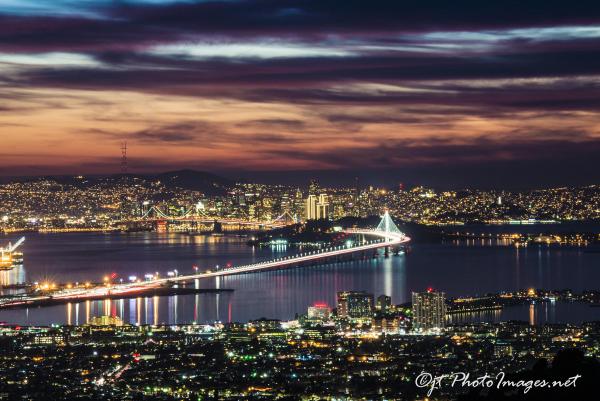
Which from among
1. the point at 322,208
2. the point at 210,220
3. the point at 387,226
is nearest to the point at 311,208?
the point at 322,208

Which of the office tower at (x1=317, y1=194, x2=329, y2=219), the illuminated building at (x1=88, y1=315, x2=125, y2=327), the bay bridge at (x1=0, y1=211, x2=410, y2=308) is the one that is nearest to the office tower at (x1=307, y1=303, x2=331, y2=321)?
the illuminated building at (x1=88, y1=315, x2=125, y2=327)

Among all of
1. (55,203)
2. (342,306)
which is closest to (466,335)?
(342,306)

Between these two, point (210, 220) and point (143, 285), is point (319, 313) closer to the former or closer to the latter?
point (143, 285)

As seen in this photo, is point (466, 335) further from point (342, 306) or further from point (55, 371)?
point (55, 371)

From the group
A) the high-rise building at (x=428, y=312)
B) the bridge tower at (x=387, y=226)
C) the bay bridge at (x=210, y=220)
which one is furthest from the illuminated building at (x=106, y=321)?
the bay bridge at (x=210, y=220)

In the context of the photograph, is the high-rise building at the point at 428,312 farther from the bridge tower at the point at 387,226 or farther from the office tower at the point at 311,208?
the office tower at the point at 311,208
